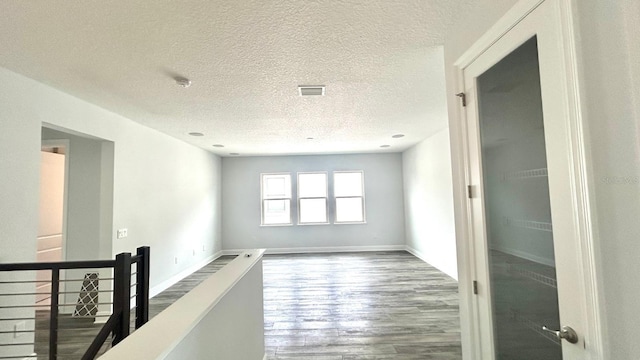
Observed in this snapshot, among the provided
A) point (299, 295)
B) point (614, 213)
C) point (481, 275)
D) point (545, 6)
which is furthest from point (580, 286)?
point (299, 295)

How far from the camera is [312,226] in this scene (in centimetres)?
708

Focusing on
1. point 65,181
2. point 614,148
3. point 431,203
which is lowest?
point 431,203

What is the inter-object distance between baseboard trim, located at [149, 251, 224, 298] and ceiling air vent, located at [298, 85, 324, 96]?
3.61 m

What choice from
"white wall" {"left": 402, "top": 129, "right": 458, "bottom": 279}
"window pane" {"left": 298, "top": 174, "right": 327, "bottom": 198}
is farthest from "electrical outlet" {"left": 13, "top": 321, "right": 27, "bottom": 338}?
A: "window pane" {"left": 298, "top": 174, "right": 327, "bottom": 198}

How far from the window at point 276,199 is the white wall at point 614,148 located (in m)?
6.50

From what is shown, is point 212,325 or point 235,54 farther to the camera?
point 235,54

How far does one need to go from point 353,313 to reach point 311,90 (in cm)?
266

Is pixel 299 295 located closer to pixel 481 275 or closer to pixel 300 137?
pixel 300 137

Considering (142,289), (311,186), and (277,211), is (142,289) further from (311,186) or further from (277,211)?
(311,186)

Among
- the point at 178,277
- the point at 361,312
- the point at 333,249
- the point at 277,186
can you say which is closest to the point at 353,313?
the point at 361,312

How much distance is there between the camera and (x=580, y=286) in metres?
0.96

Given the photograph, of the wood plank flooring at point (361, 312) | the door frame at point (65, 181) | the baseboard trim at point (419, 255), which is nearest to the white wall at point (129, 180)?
the door frame at point (65, 181)

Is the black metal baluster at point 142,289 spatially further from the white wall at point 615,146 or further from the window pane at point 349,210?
the window pane at point 349,210

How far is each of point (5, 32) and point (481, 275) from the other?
3271mm
